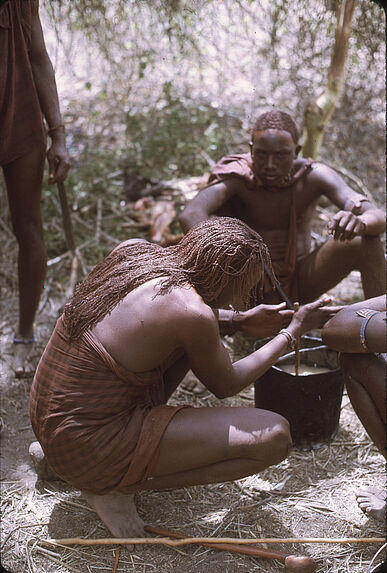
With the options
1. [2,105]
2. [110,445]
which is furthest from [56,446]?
[2,105]

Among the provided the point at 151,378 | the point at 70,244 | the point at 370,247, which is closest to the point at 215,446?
the point at 151,378

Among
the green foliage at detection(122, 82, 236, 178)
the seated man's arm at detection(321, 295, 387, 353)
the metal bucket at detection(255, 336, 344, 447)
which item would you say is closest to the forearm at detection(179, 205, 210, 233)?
the metal bucket at detection(255, 336, 344, 447)

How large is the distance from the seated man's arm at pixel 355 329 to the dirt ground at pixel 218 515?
0.75 metres

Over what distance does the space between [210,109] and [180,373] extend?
166 inches

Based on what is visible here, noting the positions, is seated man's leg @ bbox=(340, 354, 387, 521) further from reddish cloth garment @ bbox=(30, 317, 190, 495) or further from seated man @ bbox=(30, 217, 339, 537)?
reddish cloth garment @ bbox=(30, 317, 190, 495)

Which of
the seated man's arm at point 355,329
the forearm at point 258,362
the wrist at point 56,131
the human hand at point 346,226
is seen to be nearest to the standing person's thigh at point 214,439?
the forearm at point 258,362

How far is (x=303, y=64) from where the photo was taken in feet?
19.7

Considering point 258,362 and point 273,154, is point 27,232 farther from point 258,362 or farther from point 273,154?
point 258,362

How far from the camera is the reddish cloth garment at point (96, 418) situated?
6.77 ft

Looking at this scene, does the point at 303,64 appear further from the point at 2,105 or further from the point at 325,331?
the point at 325,331

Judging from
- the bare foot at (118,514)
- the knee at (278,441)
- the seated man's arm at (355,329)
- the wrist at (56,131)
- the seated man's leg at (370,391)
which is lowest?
the bare foot at (118,514)

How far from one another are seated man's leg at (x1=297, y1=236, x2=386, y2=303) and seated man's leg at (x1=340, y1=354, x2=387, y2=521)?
1.14m

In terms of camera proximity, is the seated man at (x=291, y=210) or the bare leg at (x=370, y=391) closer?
the bare leg at (x=370, y=391)

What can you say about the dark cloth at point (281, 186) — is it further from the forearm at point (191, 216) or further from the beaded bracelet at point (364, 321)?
the beaded bracelet at point (364, 321)
